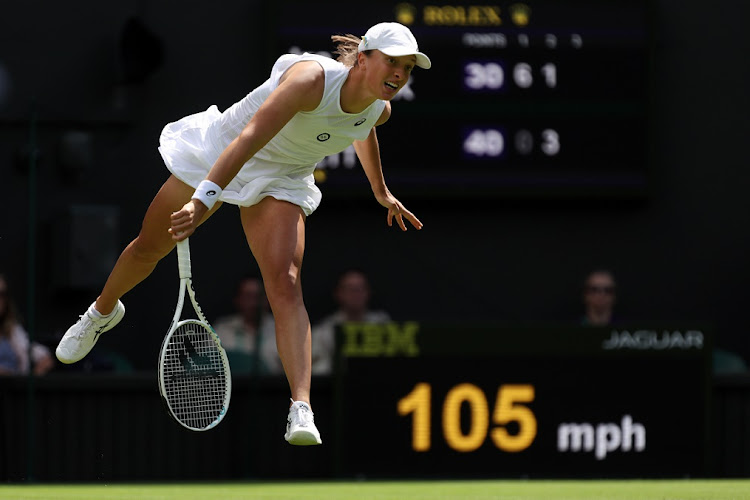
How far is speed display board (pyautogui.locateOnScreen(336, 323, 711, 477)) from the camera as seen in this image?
7418mm

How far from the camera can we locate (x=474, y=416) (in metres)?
7.44

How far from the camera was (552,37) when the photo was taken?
8.88 meters

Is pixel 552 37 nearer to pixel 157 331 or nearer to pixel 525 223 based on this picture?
pixel 525 223

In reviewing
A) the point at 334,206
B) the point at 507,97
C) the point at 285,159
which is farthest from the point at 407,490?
the point at 334,206

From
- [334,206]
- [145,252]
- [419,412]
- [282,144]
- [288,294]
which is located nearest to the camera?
[288,294]

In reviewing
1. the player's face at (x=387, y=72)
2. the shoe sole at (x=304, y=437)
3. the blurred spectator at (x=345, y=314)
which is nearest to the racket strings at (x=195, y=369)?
the shoe sole at (x=304, y=437)

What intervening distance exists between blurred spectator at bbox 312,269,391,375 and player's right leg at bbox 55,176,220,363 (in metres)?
2.67

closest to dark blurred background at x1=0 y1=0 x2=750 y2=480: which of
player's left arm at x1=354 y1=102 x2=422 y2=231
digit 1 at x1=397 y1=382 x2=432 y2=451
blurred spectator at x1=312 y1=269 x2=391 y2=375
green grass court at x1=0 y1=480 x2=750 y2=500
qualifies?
blurred spectator at x1=312 y1=269 x2=391 y2=375

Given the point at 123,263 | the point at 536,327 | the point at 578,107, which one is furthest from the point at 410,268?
the point at 123,263

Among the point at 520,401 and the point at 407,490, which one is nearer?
the point at 407,490

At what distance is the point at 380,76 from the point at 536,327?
2874mm

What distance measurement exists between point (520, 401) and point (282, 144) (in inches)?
109

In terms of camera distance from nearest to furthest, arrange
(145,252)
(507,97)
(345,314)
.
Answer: (145,252) < (345,314) < (507,97)

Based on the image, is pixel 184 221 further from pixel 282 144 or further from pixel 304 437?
pixel 304 437
